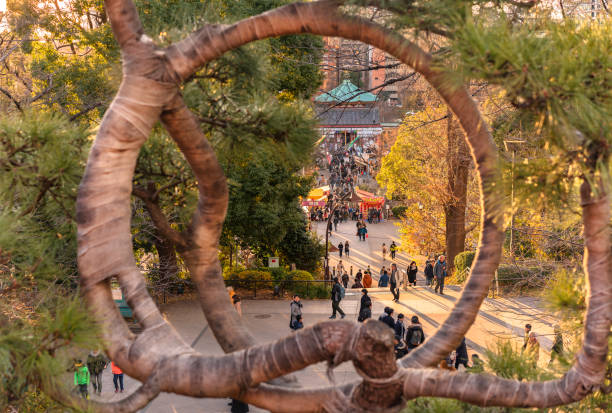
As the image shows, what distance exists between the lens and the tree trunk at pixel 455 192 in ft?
54.0

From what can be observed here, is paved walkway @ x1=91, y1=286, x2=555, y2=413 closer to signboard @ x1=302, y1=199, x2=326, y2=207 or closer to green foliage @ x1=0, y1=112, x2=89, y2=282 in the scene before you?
green foliage @ x1=0, y1=112, x2=89, y2=282

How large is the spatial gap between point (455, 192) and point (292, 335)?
51.1 ft

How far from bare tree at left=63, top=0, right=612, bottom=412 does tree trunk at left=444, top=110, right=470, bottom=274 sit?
13.7m

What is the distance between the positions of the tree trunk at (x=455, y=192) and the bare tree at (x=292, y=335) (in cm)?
1367

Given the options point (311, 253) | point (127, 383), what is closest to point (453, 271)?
point (311, 253)

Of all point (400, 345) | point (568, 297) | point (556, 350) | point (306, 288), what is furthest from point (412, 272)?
point (568, 297)

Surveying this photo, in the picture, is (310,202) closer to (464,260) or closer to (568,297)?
(464,260)

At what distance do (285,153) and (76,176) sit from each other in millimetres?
1289

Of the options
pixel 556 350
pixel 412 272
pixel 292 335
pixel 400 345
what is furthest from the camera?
pixel 412 272

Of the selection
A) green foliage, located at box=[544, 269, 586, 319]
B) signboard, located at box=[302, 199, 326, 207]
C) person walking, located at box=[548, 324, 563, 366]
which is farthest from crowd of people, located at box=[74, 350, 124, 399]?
signboard, located at box=[302, 199, 326, 207]

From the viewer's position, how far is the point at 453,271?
58.6 feet

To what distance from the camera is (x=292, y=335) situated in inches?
91.9

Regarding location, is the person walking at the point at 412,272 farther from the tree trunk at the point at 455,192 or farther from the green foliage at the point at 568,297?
the green foliage at the point at 568,297

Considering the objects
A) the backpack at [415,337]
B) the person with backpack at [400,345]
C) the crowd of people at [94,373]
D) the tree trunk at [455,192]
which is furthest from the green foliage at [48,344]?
the tree trunk at [455,192]
